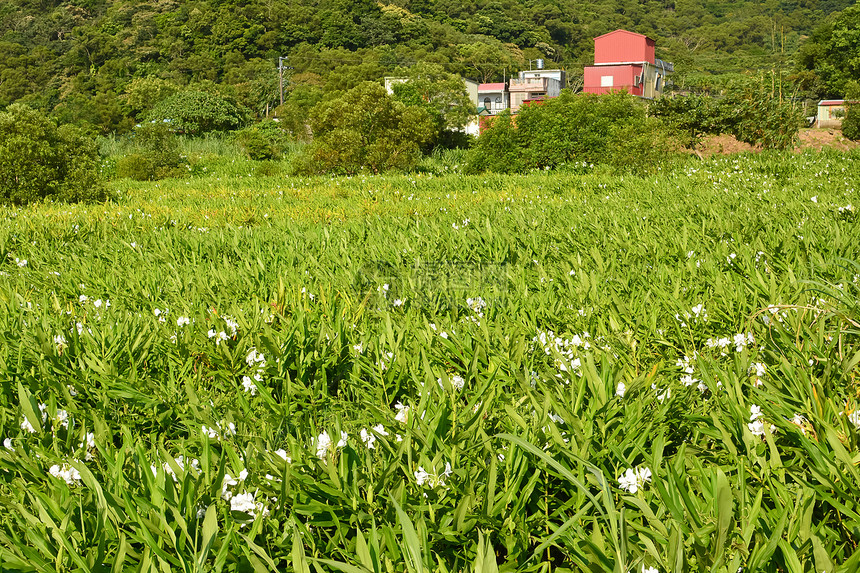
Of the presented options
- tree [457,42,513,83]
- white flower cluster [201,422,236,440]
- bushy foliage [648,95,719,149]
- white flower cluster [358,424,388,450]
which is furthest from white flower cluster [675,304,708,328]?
tree [457,42,513,83]

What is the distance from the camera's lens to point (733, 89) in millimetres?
15492

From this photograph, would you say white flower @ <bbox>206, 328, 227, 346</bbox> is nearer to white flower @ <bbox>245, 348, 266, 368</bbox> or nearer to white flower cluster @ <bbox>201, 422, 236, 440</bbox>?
white flower @ <bbox>245, 348, 266, 368</bbox>

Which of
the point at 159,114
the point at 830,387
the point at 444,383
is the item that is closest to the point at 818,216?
the point at 830,387

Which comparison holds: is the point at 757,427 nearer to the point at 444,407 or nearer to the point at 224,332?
the point at 444,407

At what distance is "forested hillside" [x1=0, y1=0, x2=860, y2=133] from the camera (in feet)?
158

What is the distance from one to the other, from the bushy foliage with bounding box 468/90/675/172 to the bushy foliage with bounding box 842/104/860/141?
26.2ft

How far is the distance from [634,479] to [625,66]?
224 feet

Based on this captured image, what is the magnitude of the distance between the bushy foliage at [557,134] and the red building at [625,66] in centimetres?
5093

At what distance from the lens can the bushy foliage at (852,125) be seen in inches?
740

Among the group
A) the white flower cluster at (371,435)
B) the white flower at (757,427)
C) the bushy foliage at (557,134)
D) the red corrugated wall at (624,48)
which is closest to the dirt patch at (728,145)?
the bushy foliage at (557,134)

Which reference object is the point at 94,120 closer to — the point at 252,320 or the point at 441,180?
the point at 441,180

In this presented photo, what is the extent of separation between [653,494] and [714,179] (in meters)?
7.80

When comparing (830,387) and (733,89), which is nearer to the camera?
(830,387)

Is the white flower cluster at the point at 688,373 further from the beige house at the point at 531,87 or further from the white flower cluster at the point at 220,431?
the beige house at the point at 531,87
